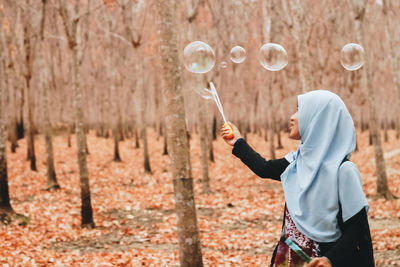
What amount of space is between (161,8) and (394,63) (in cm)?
1143

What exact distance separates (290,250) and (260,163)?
0.75 meters

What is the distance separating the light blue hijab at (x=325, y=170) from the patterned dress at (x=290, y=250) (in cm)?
8

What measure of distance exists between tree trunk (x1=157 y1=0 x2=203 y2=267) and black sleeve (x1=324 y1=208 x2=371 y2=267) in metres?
2.64

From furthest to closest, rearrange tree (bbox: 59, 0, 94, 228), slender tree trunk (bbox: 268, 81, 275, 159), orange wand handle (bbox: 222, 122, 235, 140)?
slender tree trunk (bbox: 268, 81, 275, 159) → tree (bbox: 59, 0, 94, 228) → orange wand handle (bbox: 222, 122, 235, 140)

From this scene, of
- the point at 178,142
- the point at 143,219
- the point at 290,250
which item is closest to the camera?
the point at 290,250

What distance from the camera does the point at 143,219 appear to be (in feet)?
31.2

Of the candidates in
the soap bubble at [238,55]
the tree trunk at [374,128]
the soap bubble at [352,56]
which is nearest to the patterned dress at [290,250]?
the soap bubble at [238,55]

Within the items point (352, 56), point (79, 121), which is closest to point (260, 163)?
point (352, 56)

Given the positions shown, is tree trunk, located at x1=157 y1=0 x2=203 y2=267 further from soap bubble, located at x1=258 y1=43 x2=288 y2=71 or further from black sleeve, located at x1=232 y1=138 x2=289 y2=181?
black sleeve, located at x1=232 y1=138 x2=289 y2=181

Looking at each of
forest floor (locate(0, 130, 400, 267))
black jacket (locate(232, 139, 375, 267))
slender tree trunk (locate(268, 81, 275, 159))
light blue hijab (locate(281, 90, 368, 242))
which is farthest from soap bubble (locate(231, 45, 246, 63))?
slender tree trunk (locate(268, 81, 275, 159))

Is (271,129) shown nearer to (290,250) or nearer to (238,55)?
(238,55)

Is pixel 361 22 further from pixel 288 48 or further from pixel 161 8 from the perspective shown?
pixel 288 48

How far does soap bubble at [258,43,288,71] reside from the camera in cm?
478

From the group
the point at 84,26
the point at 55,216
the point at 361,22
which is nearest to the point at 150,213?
the point at 55,216
